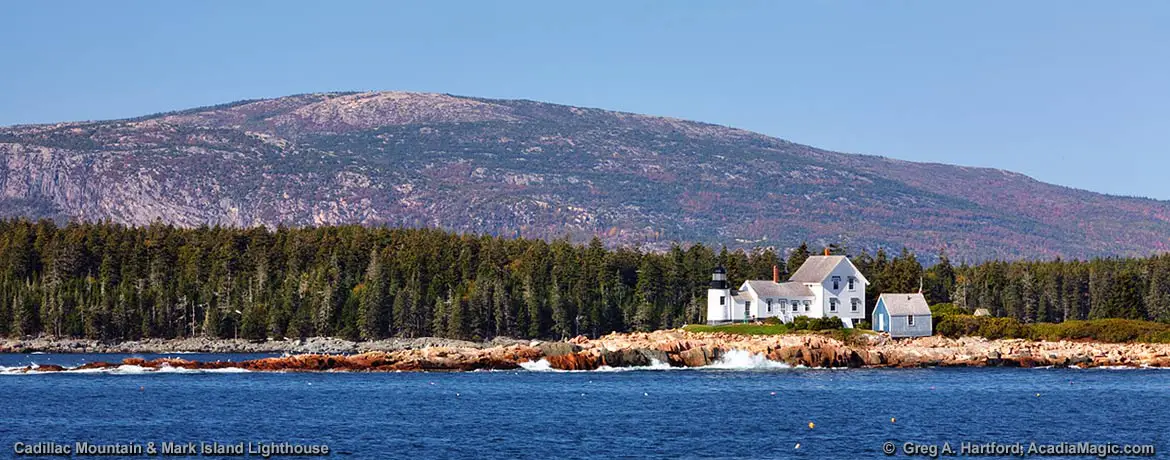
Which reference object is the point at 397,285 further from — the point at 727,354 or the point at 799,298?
the point at 727,354

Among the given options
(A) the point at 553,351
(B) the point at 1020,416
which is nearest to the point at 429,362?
(A) the point at 553,351

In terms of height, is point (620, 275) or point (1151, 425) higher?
point (620, 275)

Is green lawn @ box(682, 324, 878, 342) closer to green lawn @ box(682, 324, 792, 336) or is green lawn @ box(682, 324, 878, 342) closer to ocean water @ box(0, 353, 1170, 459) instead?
green lawn @ box(682, 324, 792, 336)

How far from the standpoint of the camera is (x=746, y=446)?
171 ft

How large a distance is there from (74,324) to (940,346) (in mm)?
69932

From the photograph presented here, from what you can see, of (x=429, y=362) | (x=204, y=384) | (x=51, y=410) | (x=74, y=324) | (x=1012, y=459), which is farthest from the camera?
(x=74, y=324)

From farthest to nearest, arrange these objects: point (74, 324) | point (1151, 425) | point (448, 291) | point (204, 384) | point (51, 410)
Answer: point (448, 291)
point (74, 324)
point (204, 384)
point (51, 410)
point (1151, 425)

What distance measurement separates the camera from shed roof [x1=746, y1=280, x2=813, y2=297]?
344ft

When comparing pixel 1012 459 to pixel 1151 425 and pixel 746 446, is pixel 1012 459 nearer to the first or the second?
pixel 746 446

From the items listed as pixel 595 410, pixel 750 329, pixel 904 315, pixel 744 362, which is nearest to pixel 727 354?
pixel 744 362

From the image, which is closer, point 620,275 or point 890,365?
point 890,365

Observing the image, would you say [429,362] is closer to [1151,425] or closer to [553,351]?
[553,351]

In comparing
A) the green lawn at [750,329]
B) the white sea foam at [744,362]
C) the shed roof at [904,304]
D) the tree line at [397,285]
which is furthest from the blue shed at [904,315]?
the tree line at [397,285]

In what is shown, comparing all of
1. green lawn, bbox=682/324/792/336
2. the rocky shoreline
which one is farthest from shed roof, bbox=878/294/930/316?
green lawn, bbox=682/324/792/336
